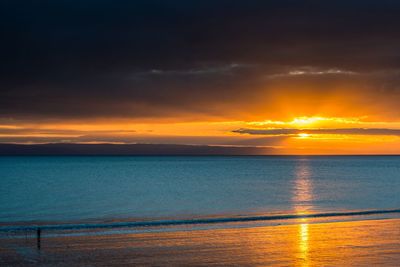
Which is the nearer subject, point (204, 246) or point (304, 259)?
point (304, 259)

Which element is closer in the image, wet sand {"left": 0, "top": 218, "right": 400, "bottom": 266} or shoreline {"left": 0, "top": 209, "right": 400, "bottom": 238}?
wet sand {"left": 0, "top": 218, "right": 400, "bottom": 266}

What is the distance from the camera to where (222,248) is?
20.5 meters

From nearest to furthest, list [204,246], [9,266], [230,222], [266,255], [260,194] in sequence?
[9,266] → [266,255] → [204,246] → [230,222] → [260,194]

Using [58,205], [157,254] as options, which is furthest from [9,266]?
[58,205]

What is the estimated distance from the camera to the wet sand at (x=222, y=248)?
18094 mm

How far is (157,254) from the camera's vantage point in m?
19.4

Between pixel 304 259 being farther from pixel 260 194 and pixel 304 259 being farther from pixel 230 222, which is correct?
pixel 260 194

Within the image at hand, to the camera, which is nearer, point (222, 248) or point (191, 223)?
point (222, 248)

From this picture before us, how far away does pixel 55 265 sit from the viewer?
58.2 feet

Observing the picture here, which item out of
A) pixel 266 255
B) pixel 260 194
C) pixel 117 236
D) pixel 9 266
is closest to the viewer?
pixel 9 266

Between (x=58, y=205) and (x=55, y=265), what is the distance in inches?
1460

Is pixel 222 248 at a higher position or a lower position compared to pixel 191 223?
higher

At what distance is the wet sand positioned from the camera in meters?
18.1

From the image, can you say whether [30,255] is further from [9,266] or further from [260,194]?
[260,194]
